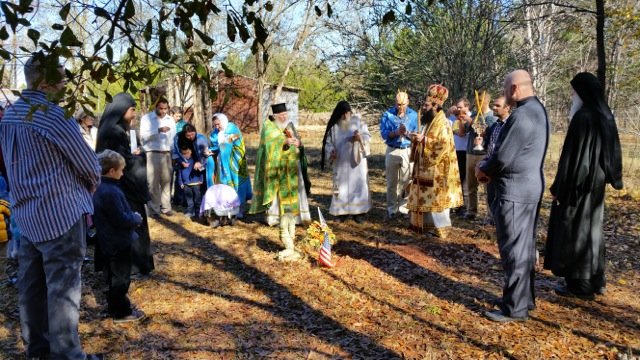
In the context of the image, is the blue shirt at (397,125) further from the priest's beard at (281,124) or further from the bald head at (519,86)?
the bald head at (519,86)

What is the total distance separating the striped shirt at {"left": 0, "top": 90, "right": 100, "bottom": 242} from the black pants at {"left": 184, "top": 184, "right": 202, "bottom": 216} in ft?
18.3

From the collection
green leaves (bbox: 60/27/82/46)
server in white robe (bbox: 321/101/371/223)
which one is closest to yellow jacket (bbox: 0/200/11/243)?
server in white robe (bbox: 321/101/371/223)

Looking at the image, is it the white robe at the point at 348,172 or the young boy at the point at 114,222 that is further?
the white robe at the point at 348,172

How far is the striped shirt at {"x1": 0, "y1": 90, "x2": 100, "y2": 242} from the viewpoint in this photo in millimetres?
3203

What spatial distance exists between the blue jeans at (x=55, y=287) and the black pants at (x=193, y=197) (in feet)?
17.4

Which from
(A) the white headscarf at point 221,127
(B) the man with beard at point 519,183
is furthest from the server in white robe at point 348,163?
(B) the man with beard at point 519,183

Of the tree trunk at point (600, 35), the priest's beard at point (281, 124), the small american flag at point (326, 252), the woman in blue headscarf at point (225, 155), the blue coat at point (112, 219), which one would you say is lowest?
the small american flag at point (326, 252)

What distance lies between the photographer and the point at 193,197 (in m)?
8.95

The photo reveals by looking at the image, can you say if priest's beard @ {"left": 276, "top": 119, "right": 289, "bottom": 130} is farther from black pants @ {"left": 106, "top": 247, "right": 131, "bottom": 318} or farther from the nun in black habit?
black pants @ {"left": 106, "top": 247, "right": 131, "bottom": 318}

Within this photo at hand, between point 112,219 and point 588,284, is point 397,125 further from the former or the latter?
point 112,219

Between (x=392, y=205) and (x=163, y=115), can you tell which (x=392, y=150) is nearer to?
(x=392, y=205)

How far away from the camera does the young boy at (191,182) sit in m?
8.76

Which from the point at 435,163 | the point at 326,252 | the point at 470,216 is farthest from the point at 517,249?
the point at 470,216

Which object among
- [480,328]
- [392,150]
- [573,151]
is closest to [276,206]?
[392,150]
